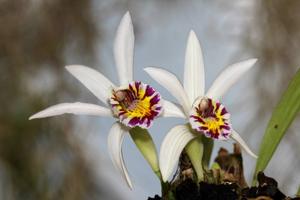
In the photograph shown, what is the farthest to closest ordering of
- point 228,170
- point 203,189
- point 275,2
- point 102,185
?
point 102,185 < point 275,2 < point 228,170 < point 203,189

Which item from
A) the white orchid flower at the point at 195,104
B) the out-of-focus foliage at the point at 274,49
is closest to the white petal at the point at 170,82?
the white orchid flower at the point at 195,104

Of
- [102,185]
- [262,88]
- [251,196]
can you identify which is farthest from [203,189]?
[102,185]

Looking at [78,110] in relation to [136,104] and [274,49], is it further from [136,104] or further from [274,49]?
[274,49]

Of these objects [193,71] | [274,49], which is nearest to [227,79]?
[193,71]

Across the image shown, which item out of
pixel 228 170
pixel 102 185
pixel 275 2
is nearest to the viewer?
pixel 228 170

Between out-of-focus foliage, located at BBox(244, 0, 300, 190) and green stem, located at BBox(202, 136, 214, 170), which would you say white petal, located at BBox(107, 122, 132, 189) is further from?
out-of-focus foliage, located at BBox(244, 0, 300, 190)

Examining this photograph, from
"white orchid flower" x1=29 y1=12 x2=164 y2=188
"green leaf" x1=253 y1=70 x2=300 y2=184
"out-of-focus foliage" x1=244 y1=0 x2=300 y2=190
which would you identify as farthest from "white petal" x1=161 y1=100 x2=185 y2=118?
"out-of-focus foliage" x1=244 y1=0 x2=300 y2=190

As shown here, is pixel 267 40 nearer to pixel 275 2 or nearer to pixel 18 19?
pixel 275 2
